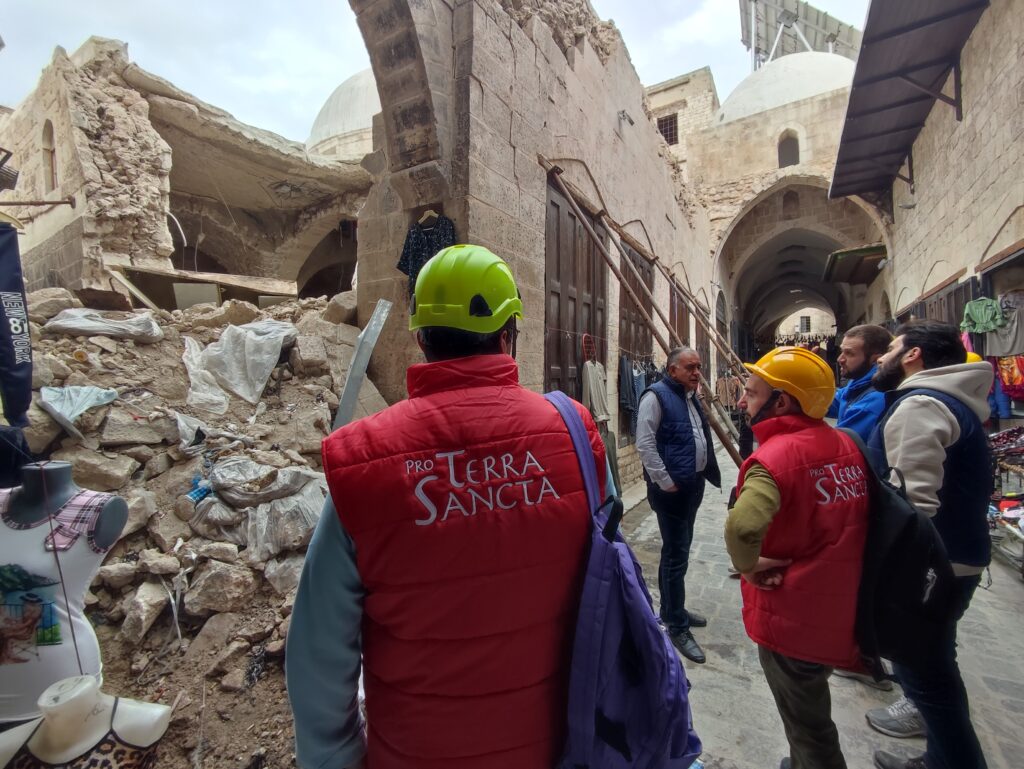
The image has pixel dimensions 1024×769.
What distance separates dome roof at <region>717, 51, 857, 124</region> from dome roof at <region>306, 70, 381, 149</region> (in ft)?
45.8

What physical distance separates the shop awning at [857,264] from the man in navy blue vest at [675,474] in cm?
1236

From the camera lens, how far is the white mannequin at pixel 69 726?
1.28 metres

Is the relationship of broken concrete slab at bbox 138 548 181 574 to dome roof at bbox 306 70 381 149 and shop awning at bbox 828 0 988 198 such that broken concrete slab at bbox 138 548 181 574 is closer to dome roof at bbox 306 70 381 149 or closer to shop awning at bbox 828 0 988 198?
shop awning at bbox 828 0 988 198

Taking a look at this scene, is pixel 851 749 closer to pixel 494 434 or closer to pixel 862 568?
pixel 862 568

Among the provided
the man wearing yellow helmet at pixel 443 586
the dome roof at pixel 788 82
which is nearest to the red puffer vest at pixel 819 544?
the man wearing yellow helmet at pixel 443 586

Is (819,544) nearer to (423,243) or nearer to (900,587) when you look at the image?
(900,587)

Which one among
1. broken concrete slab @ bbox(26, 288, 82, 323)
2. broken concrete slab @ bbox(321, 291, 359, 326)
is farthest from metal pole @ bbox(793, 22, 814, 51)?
broken concrete slab @ bbox(26, 288, 82, 323)

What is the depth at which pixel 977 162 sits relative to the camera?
19.3ft

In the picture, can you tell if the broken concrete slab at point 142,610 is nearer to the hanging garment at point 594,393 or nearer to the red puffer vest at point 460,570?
the red puffer vest at point 460,570

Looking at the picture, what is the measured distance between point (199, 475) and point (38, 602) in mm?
1482

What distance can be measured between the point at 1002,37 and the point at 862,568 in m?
7.11

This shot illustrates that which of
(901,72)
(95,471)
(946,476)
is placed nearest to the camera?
(946,476)

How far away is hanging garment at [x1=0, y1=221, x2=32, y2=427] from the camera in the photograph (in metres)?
2.79

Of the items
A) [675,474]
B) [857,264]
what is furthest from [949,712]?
[857,264]
